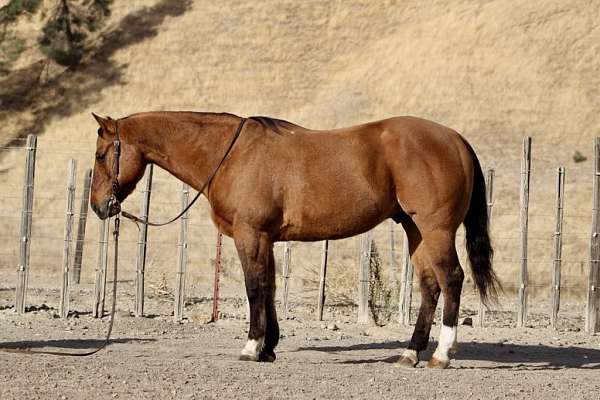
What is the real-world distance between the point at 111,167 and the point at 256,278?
5.33ft

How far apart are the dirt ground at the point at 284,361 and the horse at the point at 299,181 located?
2.19 ft

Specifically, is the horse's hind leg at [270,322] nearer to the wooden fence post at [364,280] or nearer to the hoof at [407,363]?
the hoof at [407,363]

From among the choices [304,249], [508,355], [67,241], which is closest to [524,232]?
[508,355]

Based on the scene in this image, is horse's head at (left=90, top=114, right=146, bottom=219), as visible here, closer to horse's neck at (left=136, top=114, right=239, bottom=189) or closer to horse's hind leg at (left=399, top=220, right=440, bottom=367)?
horse's neck at (left=136, top=114, right=239, bottom=189)

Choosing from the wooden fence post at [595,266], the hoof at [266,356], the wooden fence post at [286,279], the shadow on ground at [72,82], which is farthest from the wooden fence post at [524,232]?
the shadow on ground at [72,82]

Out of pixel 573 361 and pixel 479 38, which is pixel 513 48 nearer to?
pixel 479 38

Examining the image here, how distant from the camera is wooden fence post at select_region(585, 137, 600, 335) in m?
12.9

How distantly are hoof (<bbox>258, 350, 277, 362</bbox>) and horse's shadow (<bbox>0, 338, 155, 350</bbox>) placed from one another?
2.02 metres

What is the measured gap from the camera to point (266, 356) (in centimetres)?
923

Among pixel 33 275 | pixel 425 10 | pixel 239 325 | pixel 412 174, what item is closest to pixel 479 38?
pixel 425 10

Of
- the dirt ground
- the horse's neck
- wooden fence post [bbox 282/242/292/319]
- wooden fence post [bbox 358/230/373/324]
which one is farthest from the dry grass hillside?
the horse's neck

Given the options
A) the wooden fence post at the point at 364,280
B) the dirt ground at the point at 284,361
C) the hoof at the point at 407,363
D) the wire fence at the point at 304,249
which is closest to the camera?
the dirt ground at the point at 284,361

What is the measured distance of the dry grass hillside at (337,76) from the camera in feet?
104

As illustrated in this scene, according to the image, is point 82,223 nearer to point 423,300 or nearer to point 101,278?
point 101,278
